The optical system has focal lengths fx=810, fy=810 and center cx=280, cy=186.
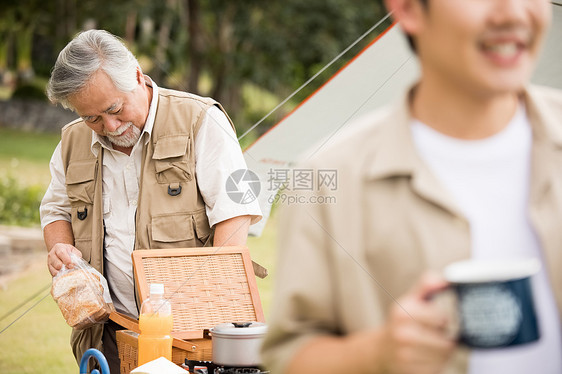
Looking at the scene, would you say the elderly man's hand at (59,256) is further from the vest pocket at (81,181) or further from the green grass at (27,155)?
the green grass at (27,155)

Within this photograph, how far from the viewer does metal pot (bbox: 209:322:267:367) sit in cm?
198

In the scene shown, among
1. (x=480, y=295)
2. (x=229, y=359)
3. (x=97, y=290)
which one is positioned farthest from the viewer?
(x=97, y=290)

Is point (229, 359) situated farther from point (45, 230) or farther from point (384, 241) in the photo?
point (384, 241)

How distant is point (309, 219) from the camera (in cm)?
88

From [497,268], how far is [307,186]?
0.23m

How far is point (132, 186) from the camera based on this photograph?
253 centimetres

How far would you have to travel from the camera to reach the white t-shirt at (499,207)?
2.85ft

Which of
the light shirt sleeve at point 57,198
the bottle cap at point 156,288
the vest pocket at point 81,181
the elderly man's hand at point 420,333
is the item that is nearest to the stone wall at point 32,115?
the light shirt sleeve at point 57,198

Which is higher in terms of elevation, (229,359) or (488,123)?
(488,123)

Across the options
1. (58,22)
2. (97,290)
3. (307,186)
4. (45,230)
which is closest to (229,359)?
(97,290)

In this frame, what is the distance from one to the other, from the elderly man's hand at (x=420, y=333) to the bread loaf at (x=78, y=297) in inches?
68.2

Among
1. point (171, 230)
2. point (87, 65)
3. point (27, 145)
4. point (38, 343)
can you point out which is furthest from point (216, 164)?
point (27, 145)

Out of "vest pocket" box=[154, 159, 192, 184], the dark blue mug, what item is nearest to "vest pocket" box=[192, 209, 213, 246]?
"vest pocket" box=[154, 159, 192, 184]

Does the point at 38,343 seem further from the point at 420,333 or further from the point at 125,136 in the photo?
the point at 420,333
